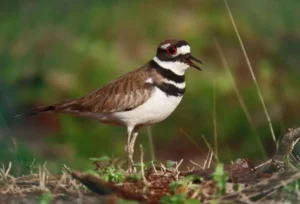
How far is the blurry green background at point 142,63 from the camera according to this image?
10578 mm

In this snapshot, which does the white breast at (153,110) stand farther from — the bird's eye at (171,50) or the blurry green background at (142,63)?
the blurry green background at (142,63)

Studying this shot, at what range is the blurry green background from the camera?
10.6 meters

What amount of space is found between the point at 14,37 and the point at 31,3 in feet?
3.63

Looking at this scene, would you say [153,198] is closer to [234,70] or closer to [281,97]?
[281,97]

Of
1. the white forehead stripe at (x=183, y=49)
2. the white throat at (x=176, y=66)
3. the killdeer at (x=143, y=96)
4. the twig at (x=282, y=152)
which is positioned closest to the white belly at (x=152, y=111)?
the killdeer at (x=143, y=96)

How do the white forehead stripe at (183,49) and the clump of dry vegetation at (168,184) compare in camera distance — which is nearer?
the clump of dry vegetation at (168,184)

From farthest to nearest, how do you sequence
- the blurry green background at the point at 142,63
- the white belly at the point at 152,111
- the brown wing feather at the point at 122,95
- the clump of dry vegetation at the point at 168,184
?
the blurry green background at the point at 142,63 → the brown wing feather at the point at 122,95 → the white belly at the point at 152,111 → the clump of dry vegetation at the point at 168,184

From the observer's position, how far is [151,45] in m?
12.2

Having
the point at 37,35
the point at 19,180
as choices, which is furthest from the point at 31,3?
the point at 19,180

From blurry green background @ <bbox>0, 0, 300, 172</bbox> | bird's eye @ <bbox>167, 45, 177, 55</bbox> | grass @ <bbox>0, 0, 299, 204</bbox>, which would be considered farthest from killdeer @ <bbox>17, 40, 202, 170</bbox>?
blurry green background @ <bbox>0, 0, 300, 172</bbox>

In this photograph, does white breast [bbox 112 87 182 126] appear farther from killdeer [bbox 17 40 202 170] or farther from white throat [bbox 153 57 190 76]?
white throat [bbox 153 57 190 76]

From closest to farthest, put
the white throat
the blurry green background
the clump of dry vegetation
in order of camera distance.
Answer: the clump of dry vegetation, the white throat, the blurry green background

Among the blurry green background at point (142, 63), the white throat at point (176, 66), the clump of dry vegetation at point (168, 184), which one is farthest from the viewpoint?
the blurry green background at point (142, 63)

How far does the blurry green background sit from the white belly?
8.39 feet
